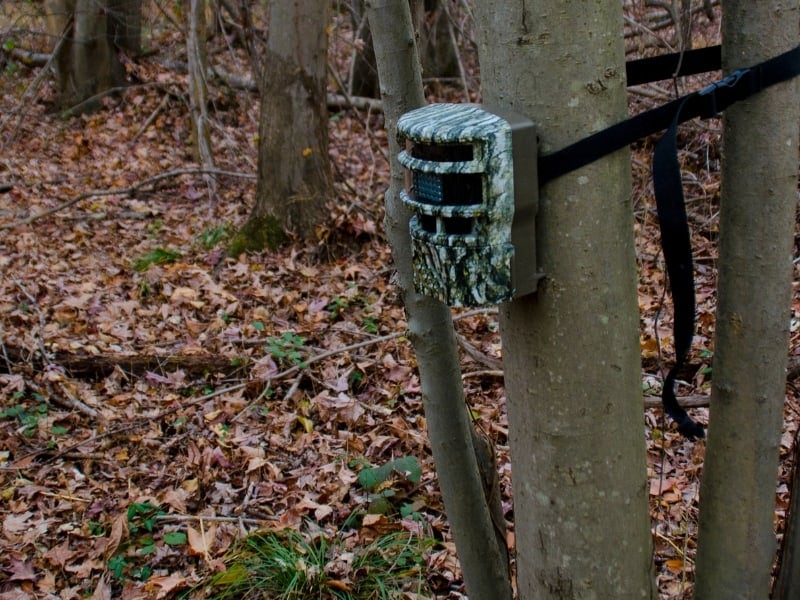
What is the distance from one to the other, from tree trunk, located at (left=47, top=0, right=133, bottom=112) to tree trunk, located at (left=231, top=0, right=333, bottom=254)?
20.6 feet

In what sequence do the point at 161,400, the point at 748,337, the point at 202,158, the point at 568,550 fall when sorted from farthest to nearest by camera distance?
the point at 202,158 → the point at 161,400 → the point at 748,337 → the point at 568,550

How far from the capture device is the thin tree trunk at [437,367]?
213 centimetres

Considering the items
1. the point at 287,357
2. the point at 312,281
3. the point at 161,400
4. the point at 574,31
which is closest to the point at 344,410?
the point at 287,357

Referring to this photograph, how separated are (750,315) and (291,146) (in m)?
5.75

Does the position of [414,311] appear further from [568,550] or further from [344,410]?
[344,410]

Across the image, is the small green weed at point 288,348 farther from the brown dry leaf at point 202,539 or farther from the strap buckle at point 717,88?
the strap buckle at point 717,88

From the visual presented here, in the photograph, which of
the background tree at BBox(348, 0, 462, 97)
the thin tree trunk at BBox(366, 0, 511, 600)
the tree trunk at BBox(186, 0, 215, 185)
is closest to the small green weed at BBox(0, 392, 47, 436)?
the thin tree trunk at BBox(366, 0, 511, 600)

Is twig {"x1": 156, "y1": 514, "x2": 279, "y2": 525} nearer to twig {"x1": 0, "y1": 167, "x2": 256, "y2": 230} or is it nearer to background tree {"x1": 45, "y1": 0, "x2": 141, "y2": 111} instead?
twig {"x1": 0, "y1": 167, "x2": 256, "y2": 230}

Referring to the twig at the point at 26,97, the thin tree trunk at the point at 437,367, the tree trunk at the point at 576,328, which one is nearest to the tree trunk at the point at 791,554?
the tree trunk at the point at 576,328

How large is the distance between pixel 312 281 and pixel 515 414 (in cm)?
497

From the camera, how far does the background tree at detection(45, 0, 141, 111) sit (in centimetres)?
1228

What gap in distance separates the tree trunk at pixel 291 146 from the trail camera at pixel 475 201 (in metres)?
5.70

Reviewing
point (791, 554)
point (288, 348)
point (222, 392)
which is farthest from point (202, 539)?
point (791, 554)

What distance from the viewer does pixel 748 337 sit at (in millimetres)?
1890
